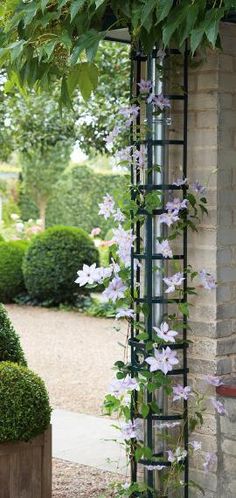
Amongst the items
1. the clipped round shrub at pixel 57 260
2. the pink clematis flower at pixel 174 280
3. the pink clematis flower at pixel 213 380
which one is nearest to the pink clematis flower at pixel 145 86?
the pink clematis flower at pixel 174 280

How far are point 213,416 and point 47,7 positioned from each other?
170cm

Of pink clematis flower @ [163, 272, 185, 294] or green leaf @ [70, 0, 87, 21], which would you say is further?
pink clematis flower @ [163, 272, 185, 294]

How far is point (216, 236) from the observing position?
3.76 m

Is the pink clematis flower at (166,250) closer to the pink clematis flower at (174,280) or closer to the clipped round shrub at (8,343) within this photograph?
the pink clematis flower at (174,280)

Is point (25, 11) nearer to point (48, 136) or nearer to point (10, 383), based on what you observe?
point (10, 383)

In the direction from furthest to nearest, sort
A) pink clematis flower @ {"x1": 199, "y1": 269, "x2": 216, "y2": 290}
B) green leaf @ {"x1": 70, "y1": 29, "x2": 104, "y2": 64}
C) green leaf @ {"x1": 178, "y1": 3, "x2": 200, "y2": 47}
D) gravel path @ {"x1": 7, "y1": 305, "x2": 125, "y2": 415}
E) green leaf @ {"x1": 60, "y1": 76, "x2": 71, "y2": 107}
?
gravel path @ {"x1": 7, "y1": 305, "x2": 125, "y2": 415}, green leaf @ {"x1": 60, "y1": 76, "x2": 71, "y2": 107}, pink clematis flower @ {"x1": 199, "y1": 269, "x2": 216, "y2": 290}, green leaf @ {"x1": 70, "y1": 29, "x2": 104, "y2": 64}, green leaf @ {"x1": 178, "y1": 3, "x2": 200, "y2": 47}

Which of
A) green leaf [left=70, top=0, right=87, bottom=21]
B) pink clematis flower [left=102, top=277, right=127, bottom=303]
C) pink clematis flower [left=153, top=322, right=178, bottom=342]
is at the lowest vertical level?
pink clematis flower [left=153, top=322, right=178, bottom=342]

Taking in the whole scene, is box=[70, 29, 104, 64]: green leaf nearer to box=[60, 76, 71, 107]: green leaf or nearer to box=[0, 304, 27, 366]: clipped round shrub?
box=[60, 76, 71, 107]: green leaf

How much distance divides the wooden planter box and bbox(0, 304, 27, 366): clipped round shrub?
0.36m

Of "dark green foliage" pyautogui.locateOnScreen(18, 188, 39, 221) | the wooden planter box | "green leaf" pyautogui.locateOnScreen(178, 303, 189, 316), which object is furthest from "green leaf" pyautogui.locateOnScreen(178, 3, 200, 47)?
"dark green foliage" pyautogui.locateOnScreen(18, 188, 39, 221)

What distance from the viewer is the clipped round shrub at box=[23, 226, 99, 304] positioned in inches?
453

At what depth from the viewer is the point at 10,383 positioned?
12.9 ft

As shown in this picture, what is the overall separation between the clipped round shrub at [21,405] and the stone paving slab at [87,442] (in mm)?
913

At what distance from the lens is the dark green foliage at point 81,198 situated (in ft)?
58.9
